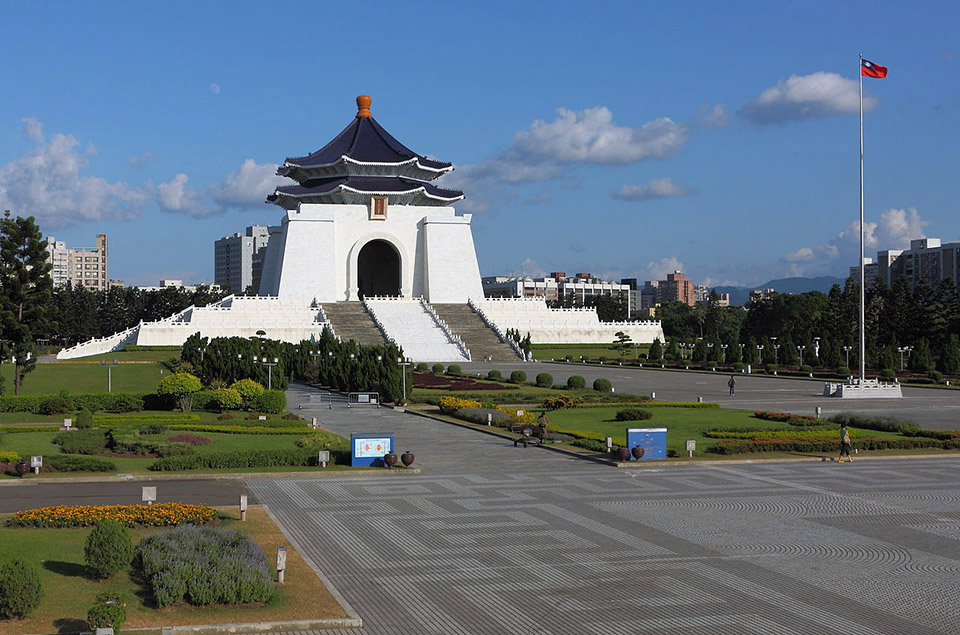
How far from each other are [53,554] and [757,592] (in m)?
7.73

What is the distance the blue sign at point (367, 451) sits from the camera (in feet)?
63.3

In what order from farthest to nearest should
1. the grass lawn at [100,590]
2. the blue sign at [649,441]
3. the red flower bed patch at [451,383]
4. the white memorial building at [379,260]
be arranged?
1. the white memorial building at [379,260]
2. the red flower bed patch at [451,383]
3. the blue sign at [649,441]
4. the grass lawn at [100,590]

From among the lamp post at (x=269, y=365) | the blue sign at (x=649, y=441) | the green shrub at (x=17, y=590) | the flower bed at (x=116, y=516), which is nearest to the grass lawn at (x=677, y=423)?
the blue sign at (x=649, y=441)

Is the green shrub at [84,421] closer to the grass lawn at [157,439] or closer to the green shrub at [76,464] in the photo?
the grass lawn at [157,439]

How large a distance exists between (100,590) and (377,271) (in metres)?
77.9

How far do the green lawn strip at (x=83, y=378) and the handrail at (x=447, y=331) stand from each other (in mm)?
17645

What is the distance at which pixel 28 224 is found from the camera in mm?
33812

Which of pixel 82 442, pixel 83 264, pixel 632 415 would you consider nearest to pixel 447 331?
pixel 632 415

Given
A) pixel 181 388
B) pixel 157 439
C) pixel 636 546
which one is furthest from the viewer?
pixel 181 388

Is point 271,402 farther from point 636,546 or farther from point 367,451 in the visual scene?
point 636,546

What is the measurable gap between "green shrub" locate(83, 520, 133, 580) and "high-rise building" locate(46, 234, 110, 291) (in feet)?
568

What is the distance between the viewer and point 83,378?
1516 inches

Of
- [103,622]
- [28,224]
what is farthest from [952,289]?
[103,622]

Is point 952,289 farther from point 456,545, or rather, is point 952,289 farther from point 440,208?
point 456,545
